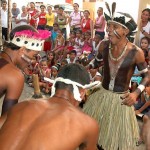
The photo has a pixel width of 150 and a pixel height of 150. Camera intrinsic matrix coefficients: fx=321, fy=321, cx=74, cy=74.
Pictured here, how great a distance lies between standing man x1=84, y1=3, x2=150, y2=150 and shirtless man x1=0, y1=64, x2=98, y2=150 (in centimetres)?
140

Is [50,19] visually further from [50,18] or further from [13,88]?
[13,88]

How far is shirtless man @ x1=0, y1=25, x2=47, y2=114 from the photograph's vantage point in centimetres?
287

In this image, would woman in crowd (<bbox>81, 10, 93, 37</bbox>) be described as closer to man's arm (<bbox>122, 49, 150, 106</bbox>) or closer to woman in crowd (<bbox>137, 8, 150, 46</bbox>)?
woman in crowd (<bbox>137, 8, 150, 46</bbox>)

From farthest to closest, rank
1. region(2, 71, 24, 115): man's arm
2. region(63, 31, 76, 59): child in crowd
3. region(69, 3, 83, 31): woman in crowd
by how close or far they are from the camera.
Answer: region(69, 3, 83, 31): woman in crowd, region(63, 31, 76, 59): child in crowd, region(2, 71, 24, 115): man's arm

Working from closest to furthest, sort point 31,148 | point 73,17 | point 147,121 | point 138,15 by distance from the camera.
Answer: point 31,148, point 147,121, point 138,15, point 73,17

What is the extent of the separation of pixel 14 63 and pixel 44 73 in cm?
445

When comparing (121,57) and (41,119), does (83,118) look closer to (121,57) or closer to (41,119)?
(41,119)

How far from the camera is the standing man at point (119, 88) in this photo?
12.2 ft

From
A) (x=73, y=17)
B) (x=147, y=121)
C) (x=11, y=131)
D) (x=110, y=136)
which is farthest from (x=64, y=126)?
(x=73, y=17)

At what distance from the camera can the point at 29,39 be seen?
11.4 ft

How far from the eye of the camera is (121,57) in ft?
12.3

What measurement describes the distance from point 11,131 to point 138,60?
2.08 metres

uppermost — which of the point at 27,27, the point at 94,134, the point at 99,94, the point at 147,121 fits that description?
the point at 27,27

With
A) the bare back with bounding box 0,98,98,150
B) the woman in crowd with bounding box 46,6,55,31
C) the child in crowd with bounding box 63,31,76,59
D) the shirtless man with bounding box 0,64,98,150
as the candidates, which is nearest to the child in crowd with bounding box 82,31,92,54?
the child in crowd with bounding box 63,31,76,59
